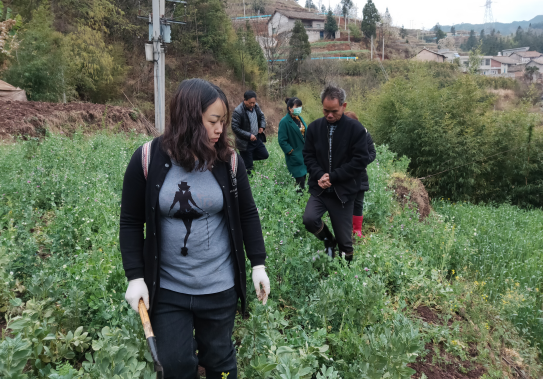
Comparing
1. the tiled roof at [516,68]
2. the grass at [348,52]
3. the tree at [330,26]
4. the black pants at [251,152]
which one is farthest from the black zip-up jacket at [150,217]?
the tiled roof at [516,68]

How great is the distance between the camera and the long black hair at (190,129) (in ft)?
5.90

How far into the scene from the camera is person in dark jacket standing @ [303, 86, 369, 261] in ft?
12.2

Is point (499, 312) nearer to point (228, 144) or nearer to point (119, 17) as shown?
point (228, 144)

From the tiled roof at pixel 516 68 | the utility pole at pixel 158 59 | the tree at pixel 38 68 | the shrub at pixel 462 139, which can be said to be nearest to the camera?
the utility pole at pixel 158 59

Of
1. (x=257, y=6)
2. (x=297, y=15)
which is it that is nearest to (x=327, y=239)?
(x=297, y=15)

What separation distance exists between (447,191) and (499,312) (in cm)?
1086

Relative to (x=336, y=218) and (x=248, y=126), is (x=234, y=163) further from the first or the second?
Result: (x=248, y=126)

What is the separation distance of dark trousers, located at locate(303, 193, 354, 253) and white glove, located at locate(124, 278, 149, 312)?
7.14 ft

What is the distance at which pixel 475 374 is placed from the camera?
3.28m

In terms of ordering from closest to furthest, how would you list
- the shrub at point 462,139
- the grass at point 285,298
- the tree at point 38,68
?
1. the grass at point 285,298
2. the shrub at point 462,139
3. the tree at point 38,68

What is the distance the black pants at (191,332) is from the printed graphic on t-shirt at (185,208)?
0.25 m

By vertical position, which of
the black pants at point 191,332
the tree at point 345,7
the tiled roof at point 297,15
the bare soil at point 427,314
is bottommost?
the bare soil at point 427,314

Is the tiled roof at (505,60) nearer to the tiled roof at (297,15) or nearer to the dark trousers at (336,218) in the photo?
the tiled roof at (297,15)

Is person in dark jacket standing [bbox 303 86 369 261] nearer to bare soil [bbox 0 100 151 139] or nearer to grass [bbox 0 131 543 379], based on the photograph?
grass [bbox 0 131 543 379]
